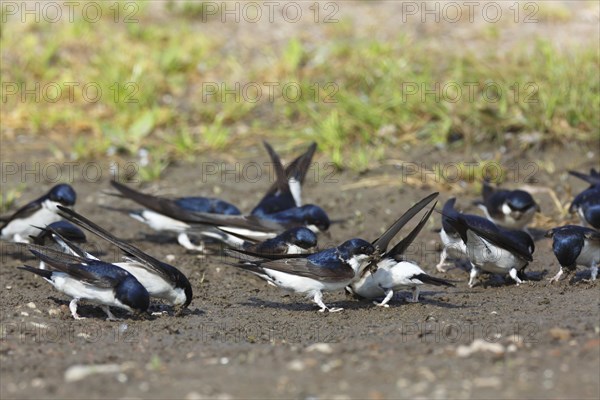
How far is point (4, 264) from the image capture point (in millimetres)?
7180

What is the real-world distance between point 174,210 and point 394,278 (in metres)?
2.20

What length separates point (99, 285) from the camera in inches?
225

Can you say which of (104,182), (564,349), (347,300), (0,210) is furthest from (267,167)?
(564,349)

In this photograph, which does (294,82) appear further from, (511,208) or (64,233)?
(64,233)

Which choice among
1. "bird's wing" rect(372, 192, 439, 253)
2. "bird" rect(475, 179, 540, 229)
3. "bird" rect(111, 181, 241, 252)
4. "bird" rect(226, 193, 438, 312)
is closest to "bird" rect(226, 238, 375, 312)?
"bird" rect(226, 193, 438, 312)

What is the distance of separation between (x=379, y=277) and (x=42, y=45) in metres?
5.99

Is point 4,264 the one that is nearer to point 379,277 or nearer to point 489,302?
point 379,277

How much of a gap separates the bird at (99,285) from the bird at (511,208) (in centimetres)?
284

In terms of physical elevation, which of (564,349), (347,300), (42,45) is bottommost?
(347,300)

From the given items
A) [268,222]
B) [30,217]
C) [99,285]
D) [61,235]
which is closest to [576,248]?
[268,222]

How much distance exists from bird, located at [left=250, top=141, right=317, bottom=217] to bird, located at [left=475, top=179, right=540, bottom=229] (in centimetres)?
151

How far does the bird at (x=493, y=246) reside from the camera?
252 inches

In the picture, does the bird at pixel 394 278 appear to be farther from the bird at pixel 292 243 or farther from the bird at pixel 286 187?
the bird at pixel 286 187

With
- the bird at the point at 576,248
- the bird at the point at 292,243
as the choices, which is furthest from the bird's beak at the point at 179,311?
the bird at the point at 576,248
